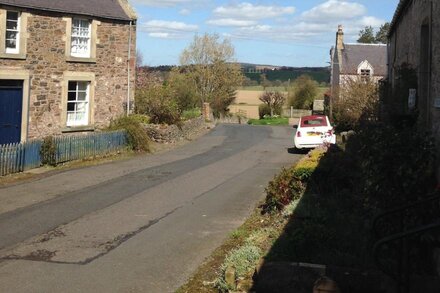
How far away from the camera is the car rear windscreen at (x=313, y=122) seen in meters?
23.3

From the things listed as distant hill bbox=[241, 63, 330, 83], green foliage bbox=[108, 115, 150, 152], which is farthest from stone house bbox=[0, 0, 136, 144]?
distant hill bbox=[241, 63, 330, 83]

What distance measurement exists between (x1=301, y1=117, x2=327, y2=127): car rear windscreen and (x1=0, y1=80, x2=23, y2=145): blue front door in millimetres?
12453

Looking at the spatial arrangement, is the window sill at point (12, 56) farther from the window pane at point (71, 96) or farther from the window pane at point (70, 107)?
the window pane at point (70, 107)

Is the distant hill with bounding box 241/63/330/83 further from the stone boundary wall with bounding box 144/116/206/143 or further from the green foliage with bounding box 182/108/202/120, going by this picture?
the stone boundary wall with bounding box 144/116/206/143

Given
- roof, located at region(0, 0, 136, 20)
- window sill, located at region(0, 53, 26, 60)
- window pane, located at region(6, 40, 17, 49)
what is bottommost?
window sill, located at region(0, 53, 26, 60)

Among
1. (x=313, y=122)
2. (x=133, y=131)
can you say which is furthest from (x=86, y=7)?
(x=313, y=122)

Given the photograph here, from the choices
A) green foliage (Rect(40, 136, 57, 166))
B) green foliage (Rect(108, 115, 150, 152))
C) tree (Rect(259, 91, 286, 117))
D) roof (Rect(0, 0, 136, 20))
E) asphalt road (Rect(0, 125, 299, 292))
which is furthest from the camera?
tree (Rect(259, 91, 286, 117))

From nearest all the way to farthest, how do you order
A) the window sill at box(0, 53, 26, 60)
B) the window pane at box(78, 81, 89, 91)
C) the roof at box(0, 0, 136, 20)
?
1. the window sill at box(0, 53, 26, 60)
2. the roof at box(0, 0, 136, 20)
3. the window pane at box(78, 81, 89, 91)

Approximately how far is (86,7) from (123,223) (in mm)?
15067

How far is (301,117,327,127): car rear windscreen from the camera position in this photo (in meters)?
23.3

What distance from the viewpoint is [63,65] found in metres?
21.5

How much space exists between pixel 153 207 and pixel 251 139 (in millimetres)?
18720

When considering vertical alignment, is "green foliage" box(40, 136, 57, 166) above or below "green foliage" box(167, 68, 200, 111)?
below

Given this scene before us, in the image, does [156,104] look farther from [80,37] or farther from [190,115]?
[190,115]
